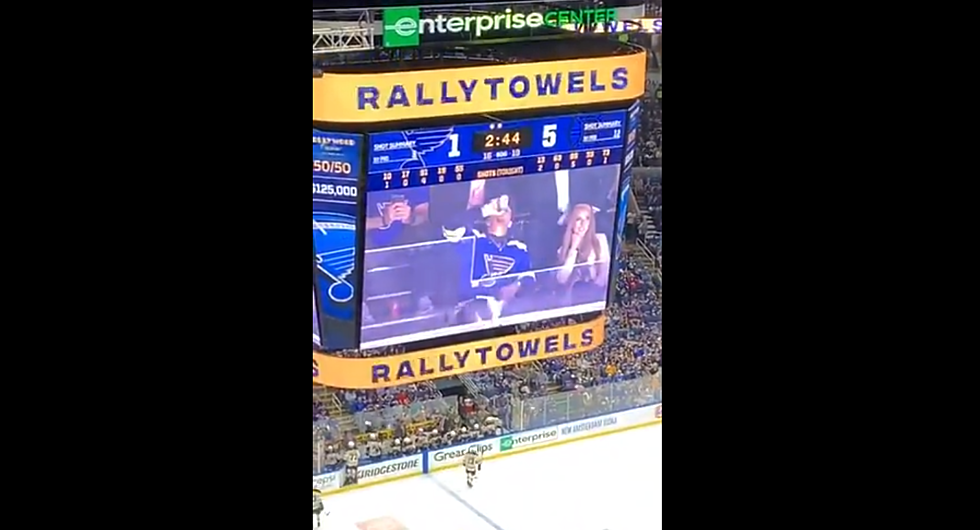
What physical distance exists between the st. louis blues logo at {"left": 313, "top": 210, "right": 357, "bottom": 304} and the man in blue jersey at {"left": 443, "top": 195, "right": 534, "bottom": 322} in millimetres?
397

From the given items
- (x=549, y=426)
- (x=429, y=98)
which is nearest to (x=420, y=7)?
(x=429, y=98)

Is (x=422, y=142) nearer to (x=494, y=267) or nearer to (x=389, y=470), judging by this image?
(x=494, y=267)

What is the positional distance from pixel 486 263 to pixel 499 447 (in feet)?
2.36

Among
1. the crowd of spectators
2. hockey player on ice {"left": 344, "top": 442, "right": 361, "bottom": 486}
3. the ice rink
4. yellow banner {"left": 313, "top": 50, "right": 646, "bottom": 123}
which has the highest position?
yellow banner {"left": 313, "top": 50, "right": 646, "bottom": 123}

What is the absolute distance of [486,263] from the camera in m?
5.88

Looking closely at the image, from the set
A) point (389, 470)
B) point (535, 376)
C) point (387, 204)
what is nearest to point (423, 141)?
point (387, 204)

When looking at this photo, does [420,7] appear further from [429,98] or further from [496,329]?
[496,329]

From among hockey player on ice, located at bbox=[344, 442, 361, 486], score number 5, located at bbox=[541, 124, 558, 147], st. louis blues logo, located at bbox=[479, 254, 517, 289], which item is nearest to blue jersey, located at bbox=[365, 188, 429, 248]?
st. louis blues logo, located at bbox=[479, 254, 517, 289]

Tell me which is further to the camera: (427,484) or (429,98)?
(427,484)

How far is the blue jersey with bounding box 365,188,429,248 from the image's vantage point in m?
5.53

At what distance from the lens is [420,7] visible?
5516 millimetres

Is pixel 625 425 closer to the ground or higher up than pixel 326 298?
closer to the ground

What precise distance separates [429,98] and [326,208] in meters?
0.52

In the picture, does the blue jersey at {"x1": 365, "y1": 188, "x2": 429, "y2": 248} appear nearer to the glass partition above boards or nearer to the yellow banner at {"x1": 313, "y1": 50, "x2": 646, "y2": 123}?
the glass partition above boards
